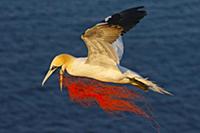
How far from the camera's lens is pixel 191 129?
48594 mm

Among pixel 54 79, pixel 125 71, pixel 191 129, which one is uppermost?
pixel 125 71

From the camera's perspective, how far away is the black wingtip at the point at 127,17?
21.9 metres

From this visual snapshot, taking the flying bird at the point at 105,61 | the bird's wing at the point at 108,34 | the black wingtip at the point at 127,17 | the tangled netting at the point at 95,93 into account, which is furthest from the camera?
the tangled netting at the point at 95,93

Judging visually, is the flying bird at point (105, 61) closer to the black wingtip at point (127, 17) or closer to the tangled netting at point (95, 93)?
the black wingtip at point (127, 17)

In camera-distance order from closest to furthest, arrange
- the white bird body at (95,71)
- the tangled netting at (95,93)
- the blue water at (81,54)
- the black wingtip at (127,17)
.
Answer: the black wingtip at (127,17) → the white bird body at (95,71) → the tangled netting at (95,93) → the blue water at (81,54)

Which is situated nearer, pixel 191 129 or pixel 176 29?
pixel 191 129

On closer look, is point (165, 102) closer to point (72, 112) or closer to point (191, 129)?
point (191, 129)

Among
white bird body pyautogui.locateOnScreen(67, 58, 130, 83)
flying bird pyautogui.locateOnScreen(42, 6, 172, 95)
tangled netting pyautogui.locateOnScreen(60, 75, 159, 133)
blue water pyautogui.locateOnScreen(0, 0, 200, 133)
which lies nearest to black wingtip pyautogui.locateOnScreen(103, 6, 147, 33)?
flying bird pyautogui.locateOnScreen(42, 6, 172, 95)

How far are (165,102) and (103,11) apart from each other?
25.8 ft

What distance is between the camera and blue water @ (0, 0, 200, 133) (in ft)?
160

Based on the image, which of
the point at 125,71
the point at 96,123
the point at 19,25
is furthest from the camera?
the point at 19,25

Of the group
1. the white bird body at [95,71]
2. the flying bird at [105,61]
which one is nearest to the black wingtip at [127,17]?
the flying bird at [105,61]

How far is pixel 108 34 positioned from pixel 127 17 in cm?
79

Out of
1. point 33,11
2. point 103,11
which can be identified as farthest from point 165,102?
point 33,11
